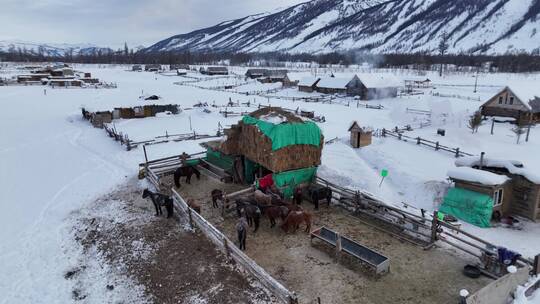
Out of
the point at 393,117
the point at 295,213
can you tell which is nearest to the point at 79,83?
the point at 393,117

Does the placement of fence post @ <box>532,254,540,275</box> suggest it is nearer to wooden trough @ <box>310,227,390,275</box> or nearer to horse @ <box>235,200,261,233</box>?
wooden trough @ <box>310,227,390,275</box>

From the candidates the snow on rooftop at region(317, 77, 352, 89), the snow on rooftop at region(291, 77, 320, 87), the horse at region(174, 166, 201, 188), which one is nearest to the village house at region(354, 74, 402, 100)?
the snow on rooftop at region(317, 77, 352, 89)

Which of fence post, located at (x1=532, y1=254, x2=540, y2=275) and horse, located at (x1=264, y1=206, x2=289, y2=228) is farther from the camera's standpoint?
horse, located at (x1=264, y1=206, x2=289, y2=228)

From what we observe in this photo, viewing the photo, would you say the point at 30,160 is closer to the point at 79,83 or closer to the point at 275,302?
the point at 275,302

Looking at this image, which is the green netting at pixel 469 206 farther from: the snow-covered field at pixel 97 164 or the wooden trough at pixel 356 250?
the wooden trough at pixel 356 250

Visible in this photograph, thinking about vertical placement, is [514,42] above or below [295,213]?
above

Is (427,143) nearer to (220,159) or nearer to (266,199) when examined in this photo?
(220,159)
